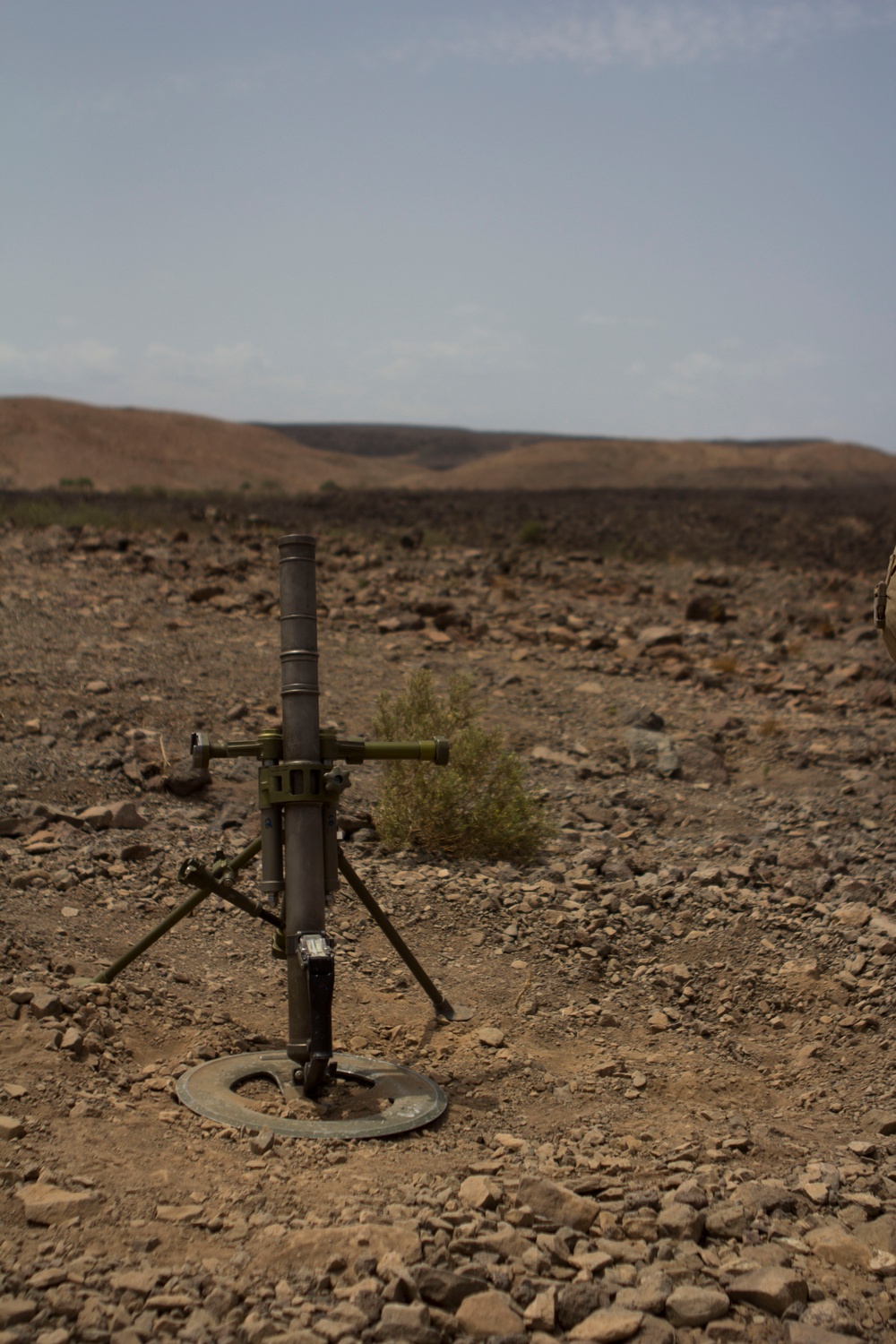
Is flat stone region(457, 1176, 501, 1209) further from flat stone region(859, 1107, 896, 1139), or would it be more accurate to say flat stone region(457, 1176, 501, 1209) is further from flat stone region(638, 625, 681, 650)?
flat stone region(638, 625, 681, 650)

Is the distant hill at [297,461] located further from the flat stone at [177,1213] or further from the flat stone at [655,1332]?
the flat stone at [655,1332]

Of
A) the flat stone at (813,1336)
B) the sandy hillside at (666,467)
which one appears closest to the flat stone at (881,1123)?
the flat stone at (813,1336)

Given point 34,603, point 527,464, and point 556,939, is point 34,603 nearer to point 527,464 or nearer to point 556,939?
point 556,939

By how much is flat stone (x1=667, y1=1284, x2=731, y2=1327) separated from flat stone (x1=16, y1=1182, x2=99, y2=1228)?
4.28 feet

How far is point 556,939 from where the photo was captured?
4.83m

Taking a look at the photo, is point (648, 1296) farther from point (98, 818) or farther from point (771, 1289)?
point (98, 818)

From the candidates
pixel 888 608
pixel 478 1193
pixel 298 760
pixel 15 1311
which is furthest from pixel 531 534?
pixel 15 1311

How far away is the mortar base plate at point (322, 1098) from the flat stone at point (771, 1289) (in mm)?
1062

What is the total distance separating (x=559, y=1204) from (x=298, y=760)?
143cm

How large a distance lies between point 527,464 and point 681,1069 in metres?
49.3

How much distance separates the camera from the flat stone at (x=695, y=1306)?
92.7 inches

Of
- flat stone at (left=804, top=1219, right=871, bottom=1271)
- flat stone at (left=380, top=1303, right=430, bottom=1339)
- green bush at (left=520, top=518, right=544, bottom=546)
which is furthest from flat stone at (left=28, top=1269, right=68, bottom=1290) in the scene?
green bush at (left=520, top=518, right=544, bottom=546)

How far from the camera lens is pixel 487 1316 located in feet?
7.59

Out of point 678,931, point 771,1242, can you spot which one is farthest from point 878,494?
point 771,1242
